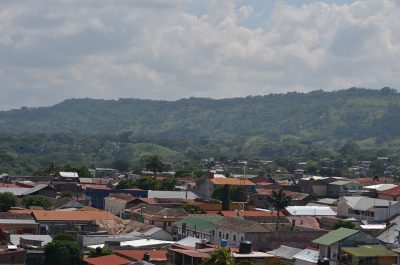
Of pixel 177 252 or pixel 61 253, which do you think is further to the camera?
pixel 61 253

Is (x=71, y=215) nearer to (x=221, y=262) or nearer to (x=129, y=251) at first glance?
(x=129, y=251)

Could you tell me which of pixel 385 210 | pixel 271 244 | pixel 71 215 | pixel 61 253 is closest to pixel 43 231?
pixel 71 215

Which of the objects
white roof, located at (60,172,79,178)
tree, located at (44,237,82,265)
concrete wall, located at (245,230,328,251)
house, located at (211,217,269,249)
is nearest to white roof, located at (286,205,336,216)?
house, located at (211,217,269,249)

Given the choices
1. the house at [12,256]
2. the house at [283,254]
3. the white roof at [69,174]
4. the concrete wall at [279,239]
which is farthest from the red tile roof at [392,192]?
the white roof at [69,174]

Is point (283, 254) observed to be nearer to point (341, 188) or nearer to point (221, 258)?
point (221, 258)

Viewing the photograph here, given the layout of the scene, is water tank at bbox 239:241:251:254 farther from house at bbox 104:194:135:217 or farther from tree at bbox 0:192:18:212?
tree at bbox 0:192:18:212

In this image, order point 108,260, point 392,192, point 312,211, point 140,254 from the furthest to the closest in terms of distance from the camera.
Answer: point 392,192, point 312,211, point 140,254, point 108,260

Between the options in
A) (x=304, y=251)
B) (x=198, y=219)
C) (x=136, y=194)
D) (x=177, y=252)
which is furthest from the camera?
(x=136, y=194)

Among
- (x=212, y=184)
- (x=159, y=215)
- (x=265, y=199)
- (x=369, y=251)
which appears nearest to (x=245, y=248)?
(x=369, y=251)
